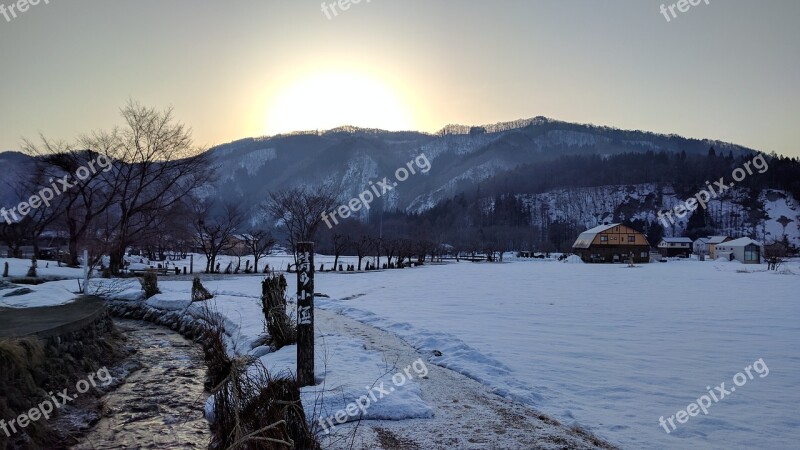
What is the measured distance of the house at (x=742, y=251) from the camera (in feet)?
210

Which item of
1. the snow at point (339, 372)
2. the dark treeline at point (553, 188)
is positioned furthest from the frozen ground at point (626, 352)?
the dark treeline at point (553, 188)

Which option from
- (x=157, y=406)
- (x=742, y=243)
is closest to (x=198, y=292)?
(x=157, y=406)

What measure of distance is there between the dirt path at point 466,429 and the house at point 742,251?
72941 millimetres

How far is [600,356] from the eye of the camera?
354 inches

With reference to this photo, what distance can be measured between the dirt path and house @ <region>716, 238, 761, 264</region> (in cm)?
7294

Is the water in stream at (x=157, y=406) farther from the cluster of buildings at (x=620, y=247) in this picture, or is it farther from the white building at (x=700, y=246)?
the white building at (x=700, y=246)

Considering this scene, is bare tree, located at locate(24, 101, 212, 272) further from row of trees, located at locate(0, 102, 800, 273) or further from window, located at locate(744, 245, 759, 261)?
window, located at locate(744, 245, 759, 261)

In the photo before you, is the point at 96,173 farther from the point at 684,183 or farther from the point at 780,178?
the point at 780,178

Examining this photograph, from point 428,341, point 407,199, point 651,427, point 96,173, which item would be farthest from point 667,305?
point 407,199

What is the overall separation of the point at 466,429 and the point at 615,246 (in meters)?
66.4

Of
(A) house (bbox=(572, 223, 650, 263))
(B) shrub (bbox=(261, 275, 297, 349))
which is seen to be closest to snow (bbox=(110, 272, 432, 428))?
(B) shrub (bbox=(261, 275, 297, 349))

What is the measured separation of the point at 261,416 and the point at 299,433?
1.13ft

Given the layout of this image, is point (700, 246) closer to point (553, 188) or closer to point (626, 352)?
point (553, 188)

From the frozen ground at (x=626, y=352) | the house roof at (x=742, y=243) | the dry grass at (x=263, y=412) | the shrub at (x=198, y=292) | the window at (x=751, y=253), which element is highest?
the house roof at (x=742, y=243)
